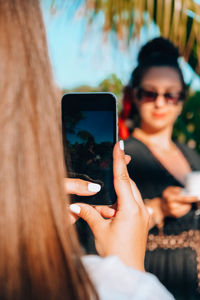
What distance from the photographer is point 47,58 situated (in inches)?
21.8

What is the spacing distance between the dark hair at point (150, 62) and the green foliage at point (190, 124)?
0.98m

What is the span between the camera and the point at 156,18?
229cm

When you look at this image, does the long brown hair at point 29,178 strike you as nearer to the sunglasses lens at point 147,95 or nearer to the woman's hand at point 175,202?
the woman's hand at point 175,202

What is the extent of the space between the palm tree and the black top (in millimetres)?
1048

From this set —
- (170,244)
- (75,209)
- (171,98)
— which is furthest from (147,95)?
(75,209)

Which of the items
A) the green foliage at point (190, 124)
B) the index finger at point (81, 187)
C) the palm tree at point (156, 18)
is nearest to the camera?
the index finger at point (81, 187)

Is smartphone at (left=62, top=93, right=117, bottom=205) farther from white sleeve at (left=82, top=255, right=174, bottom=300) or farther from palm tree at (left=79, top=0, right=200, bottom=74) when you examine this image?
palm tree at (left=79, top=0, right=200, bottom=74)

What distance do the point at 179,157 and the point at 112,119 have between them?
3.67 feet

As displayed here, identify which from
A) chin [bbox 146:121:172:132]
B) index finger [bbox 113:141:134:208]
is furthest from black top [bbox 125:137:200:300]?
index finger [bbox 113:141:134:208]

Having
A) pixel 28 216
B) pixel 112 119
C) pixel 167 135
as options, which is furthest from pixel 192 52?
pixel 28 216

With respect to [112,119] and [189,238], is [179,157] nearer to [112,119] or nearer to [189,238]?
[189,238]

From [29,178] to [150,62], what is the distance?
146 cm

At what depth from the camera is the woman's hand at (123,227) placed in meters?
0.67

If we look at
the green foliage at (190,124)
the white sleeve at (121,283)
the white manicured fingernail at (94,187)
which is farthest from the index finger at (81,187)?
the green foliage at (190,124)
